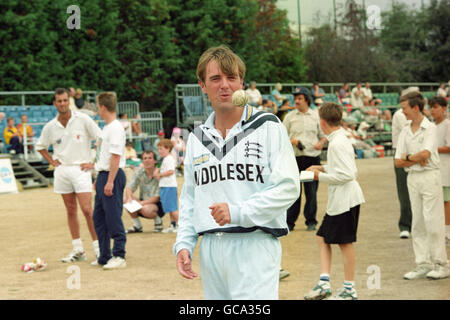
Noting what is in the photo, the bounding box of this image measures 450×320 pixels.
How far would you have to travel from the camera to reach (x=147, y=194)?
1132 centimetres

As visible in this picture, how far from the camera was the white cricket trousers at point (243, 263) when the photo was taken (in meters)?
3.28

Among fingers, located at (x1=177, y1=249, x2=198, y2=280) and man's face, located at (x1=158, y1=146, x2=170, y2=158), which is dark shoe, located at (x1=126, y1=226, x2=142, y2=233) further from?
fingers, located at (x1=177, y1=249, x2=198, y2=280)

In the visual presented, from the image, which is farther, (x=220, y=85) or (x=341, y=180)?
(x=341, y=180)

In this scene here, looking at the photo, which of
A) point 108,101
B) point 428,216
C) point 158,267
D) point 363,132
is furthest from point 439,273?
point 363,132

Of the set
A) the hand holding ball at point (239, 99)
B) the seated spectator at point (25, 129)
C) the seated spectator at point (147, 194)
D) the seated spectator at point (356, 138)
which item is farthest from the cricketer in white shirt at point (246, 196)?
the seated spectator at point (356, 138)

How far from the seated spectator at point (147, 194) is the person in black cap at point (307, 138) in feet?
7.23

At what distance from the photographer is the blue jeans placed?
319 inches

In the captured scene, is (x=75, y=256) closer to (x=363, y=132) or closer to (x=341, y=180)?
(x=341, y=180)

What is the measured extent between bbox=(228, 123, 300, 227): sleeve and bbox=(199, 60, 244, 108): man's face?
25cm

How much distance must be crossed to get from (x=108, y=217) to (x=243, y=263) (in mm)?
5042

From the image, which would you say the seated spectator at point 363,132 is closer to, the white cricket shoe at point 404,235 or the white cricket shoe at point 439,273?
the white cricket shoe at point 404,235
